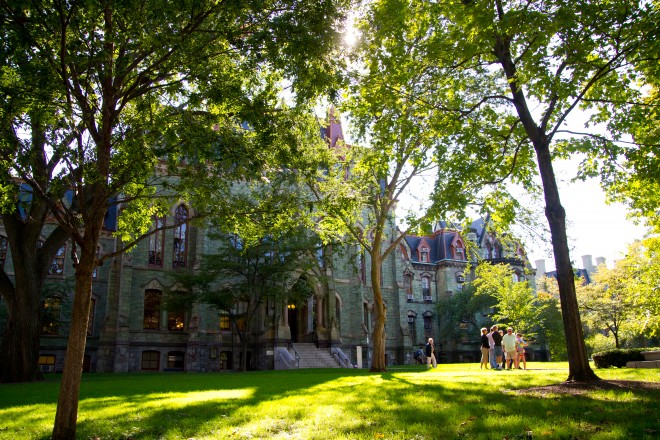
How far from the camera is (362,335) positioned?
3916 centimetres

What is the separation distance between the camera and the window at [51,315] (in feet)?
94.3

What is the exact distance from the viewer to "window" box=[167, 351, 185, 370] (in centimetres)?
3219

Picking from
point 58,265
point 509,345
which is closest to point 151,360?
point 58,265

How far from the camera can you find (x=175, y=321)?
109 ft

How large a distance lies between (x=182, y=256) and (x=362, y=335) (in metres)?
15.0

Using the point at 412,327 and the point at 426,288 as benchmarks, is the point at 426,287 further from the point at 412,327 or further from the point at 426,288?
the point at 412,327

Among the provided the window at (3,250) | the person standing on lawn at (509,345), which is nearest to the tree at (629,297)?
the person standing on lawn at (509,345)

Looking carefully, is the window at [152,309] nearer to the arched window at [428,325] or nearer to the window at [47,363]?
the window at [47,363]

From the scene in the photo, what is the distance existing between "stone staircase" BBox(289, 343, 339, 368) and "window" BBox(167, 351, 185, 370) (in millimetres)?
7294

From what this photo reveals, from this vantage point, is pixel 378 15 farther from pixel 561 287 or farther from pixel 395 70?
pixel 561 287

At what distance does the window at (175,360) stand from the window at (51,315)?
692cm

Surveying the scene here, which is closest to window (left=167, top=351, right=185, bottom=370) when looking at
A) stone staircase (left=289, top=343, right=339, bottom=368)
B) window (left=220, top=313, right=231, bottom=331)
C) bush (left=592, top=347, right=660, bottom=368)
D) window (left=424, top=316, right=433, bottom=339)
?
window (left=220, top=313, right=231, bottom=331)

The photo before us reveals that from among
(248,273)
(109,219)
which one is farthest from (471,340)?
(109,219)

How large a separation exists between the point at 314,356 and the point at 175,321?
373 inches
